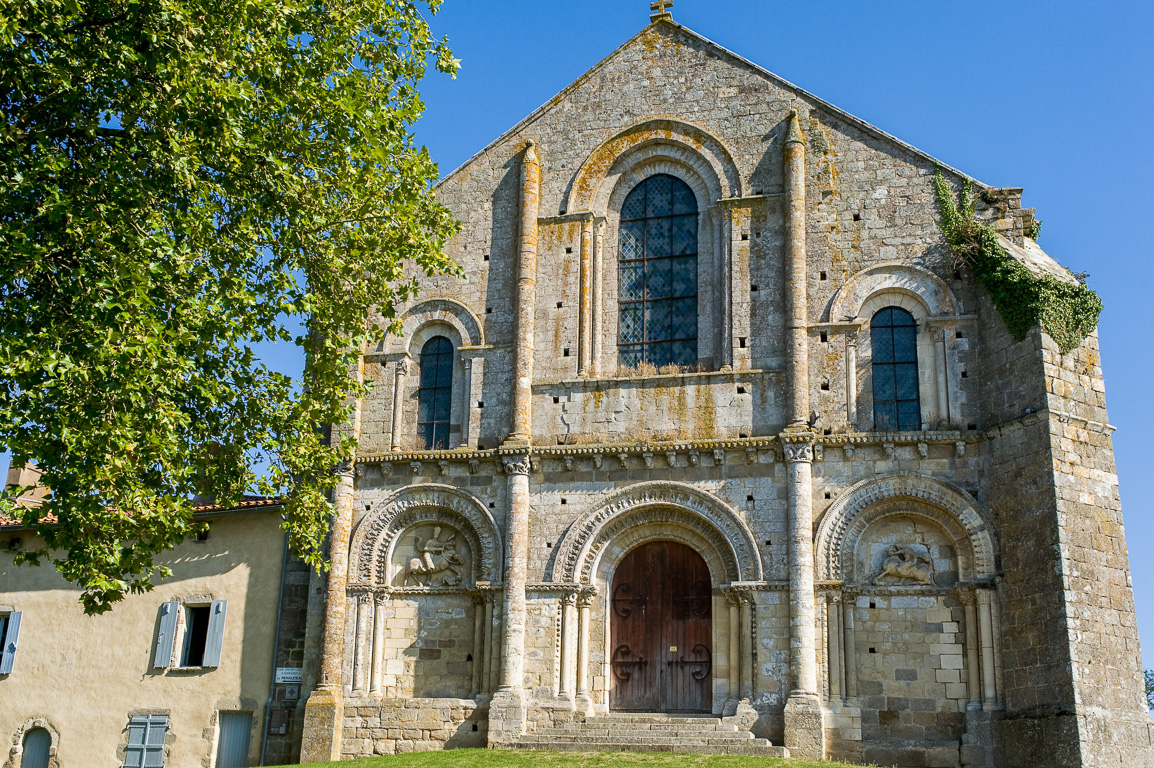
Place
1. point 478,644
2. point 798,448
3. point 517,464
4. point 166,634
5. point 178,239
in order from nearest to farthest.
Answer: point 178,239 → point 798,448 → point 478,644 → point 517,464 → point 166,634

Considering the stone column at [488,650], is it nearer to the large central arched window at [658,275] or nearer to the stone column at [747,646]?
the stone column at [747,646]

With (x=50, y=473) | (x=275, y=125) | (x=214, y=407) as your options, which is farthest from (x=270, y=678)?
(x=275, y=125)

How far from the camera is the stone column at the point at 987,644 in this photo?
57.0ft

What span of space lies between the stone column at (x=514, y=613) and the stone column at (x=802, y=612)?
4.20 m

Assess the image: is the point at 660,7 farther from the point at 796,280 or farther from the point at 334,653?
the point at 334,653

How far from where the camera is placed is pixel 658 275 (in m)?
21.1

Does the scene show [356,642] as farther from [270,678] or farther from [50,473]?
[50,473]

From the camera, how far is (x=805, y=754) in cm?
1731

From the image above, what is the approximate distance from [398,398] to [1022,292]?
1047cm

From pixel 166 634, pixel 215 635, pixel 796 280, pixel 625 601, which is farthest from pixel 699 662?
pixel 166 634

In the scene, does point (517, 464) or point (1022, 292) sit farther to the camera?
point (517, 464)

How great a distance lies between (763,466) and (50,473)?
10510 millimetres

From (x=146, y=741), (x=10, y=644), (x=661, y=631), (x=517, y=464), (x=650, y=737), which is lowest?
(x=146, y=741)

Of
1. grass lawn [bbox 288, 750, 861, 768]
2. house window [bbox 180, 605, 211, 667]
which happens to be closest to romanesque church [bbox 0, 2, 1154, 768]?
grass lawn [bbox 288, 750, 861, 768]
